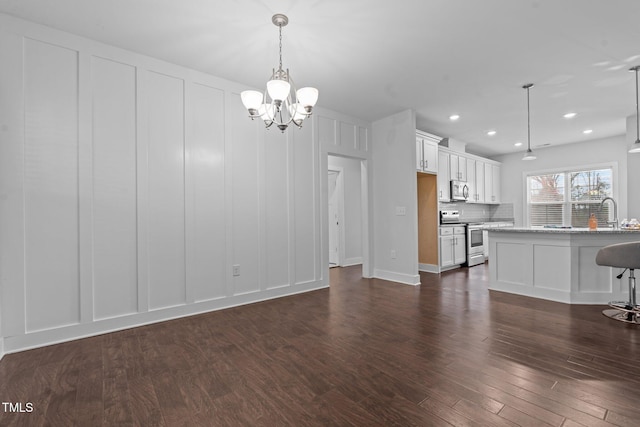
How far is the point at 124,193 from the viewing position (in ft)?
10.1

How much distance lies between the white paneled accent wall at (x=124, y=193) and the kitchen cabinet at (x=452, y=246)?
3.13m

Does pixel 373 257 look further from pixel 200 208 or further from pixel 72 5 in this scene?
pixel 72 5

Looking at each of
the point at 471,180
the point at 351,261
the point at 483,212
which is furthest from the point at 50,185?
the point at 483,212

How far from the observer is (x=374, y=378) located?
2.05 metres

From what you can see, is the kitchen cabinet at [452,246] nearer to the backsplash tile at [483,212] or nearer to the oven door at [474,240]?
the oven door at [474,240]

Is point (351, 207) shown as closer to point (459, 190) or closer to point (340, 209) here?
point (340, 209)

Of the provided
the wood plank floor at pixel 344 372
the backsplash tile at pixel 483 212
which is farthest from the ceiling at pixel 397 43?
the backsplash tile at pixel 483 212

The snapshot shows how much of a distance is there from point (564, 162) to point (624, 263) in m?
5.47

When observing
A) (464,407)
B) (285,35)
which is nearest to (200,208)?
(285,35)

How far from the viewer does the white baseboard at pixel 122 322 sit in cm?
256

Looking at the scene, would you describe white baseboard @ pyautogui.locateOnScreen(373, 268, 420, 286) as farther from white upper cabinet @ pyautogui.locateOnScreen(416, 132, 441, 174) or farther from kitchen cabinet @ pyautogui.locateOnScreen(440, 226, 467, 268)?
white upper cabinet @ pyautogui.locateOnScreen(416, 132, 441, 174)

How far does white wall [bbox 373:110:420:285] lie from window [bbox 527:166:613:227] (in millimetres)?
5040

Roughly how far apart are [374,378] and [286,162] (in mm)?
3030

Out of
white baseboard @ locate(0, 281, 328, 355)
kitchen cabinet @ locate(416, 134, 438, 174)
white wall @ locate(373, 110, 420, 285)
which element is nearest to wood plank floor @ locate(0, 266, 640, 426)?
white baseboard @ locate(0, 281, 328, 355)
